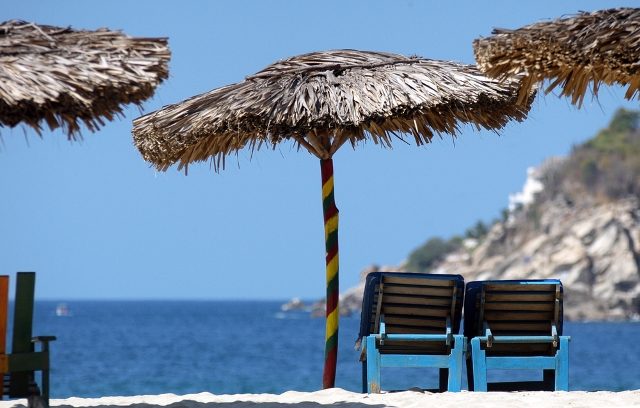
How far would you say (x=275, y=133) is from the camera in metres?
7.81

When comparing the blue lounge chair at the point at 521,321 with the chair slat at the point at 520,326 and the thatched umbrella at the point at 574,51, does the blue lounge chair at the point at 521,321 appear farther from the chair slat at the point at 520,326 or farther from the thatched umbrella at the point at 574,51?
the thatched umbrella at the point at 574,51

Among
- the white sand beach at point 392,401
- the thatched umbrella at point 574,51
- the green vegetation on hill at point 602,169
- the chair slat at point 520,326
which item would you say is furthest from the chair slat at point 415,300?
the green vegetation on hill at point 602,169

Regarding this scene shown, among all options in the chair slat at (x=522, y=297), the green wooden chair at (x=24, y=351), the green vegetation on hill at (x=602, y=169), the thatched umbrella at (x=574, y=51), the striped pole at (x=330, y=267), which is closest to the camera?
the green wooden chair at (x=24, y=351)

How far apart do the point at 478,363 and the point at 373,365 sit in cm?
69

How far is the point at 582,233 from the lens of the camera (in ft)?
260

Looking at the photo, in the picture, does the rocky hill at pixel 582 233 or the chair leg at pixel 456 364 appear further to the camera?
the rocky hill at pixel 582 233

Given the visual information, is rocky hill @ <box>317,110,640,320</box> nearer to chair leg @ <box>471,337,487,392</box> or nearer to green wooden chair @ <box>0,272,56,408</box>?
chair leg @ <box>471,337,487,392</box>

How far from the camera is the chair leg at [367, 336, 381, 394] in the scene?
780 cm

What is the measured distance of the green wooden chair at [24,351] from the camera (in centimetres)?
593

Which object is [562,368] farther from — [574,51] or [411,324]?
[574,51]

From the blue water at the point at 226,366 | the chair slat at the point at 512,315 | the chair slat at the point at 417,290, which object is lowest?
the blue water at the point at 226,366

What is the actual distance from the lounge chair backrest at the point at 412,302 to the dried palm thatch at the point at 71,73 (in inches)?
89.8

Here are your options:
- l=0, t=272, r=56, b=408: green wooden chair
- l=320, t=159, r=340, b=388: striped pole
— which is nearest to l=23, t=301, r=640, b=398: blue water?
l=320, t=159, r=340, b=388: striped pole

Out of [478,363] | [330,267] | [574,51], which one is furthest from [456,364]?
[574,51]
